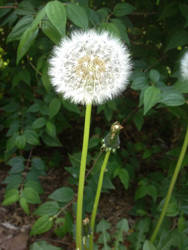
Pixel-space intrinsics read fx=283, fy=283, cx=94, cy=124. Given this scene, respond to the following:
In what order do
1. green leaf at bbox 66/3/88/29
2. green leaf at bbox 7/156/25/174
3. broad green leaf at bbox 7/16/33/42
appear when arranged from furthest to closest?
green leaf at bbox 7/156/25/174 → broad green leaf at bbox 7/16/33/42 → green leaf at bbox 66/3/88/29

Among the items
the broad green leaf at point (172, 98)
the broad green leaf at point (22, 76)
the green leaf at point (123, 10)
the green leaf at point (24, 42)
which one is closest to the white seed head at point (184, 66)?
the broad green leaf at point (172, 98)

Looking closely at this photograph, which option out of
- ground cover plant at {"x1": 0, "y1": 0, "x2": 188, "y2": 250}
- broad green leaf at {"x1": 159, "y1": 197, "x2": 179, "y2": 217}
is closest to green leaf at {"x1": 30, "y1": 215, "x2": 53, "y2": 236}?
ground cover plant at {"x1": 0, "y1": 0, "x2": 188, "y2": 250}

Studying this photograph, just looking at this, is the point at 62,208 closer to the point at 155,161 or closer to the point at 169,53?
the point at 169,53

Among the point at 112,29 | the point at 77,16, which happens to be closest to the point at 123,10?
the point at 112,29

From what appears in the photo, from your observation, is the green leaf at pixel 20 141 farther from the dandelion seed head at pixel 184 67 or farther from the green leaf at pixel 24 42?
the dandelion seed head at pixel 184 67

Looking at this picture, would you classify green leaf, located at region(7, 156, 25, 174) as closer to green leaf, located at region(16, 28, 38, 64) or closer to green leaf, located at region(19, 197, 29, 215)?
green leaf, located at region(19, 197, 29, 215)

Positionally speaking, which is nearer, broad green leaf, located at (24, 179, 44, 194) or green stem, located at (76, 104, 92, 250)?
green stem, located at (76, 104, 92, 250)
